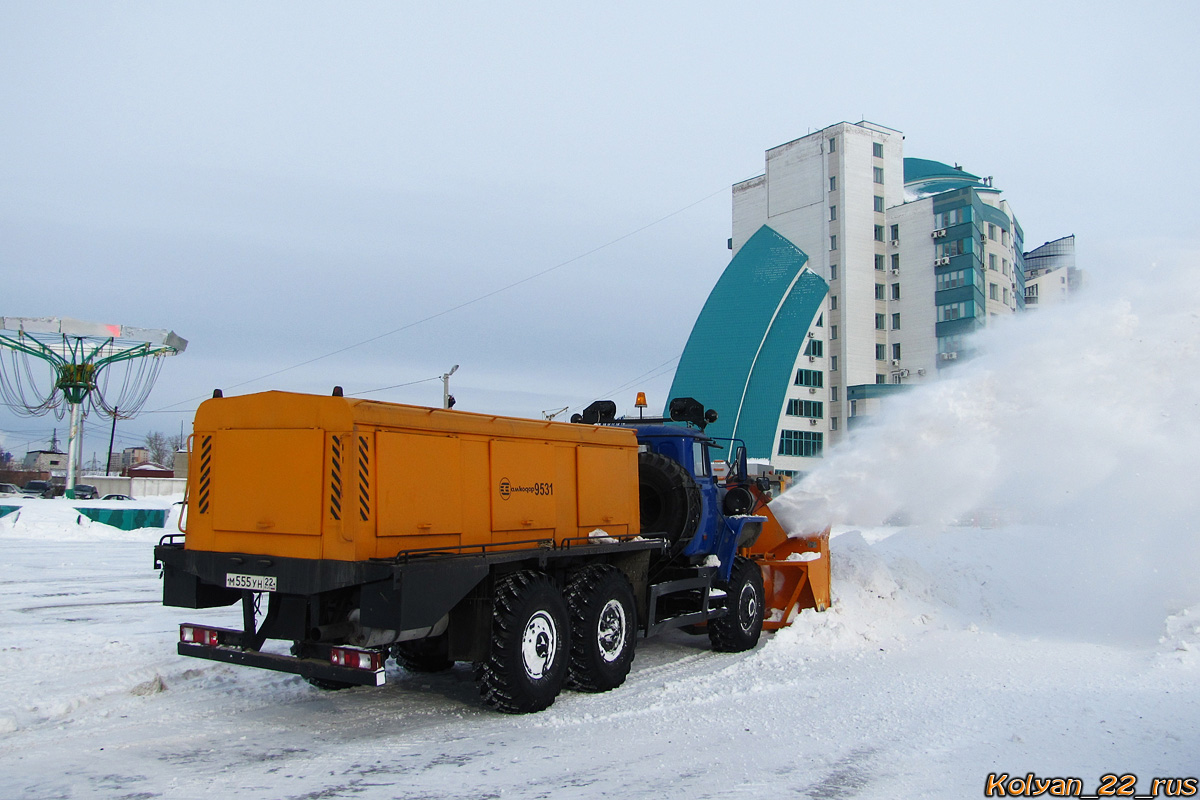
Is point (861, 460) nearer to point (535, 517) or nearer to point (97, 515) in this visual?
point (535, 517)

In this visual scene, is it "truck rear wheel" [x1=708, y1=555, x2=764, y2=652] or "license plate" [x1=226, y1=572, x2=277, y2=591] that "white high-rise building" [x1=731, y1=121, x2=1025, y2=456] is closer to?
"truck rear wheel" [x1=708, y1=555, x2=764, y2=652]

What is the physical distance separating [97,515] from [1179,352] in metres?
34.6

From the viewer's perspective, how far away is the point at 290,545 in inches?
262

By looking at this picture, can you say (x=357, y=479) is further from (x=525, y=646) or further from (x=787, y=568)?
(x=787, y=568)

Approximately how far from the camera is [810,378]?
64.6 m

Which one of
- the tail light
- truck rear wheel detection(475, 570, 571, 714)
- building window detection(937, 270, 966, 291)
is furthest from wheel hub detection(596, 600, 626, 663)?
building window detection(937, 270, 966, 291)

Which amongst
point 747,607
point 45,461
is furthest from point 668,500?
point 45,461

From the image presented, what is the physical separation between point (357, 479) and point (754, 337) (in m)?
60.5

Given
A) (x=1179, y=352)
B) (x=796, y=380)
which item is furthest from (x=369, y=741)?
(x=796, y=380)

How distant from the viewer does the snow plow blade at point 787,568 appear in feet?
38.5

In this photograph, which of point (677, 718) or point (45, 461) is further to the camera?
point (45, 461)

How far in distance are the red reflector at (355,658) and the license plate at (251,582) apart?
70 cm

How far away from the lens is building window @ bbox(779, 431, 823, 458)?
63469mm

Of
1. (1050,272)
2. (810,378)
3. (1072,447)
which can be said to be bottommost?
(1072,447)
